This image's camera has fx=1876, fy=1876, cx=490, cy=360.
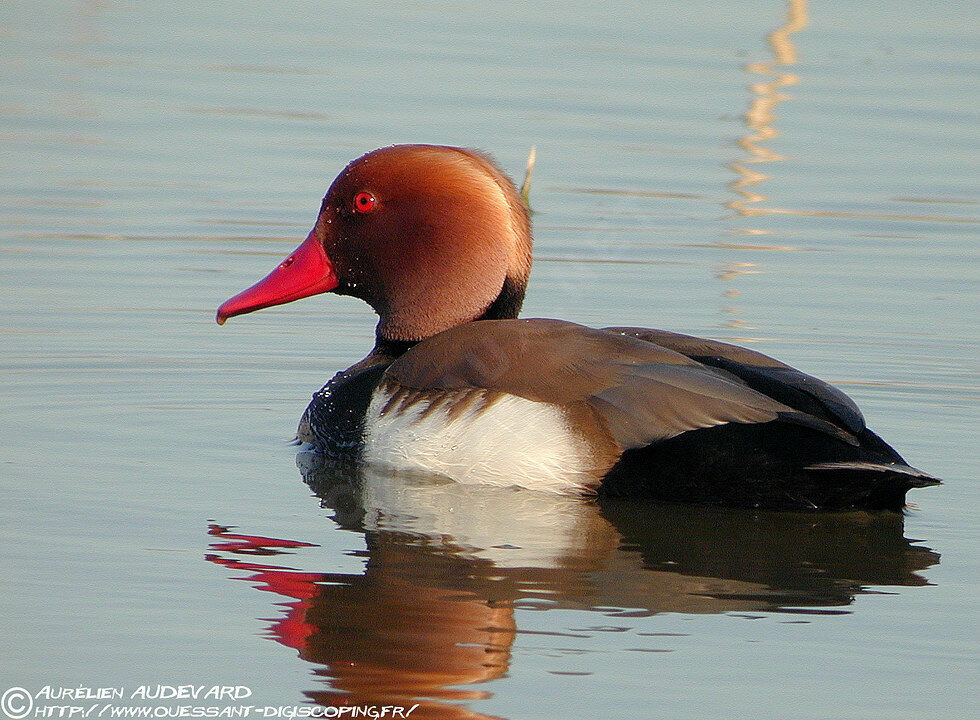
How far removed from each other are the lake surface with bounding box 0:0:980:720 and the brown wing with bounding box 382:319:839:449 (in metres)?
0.34

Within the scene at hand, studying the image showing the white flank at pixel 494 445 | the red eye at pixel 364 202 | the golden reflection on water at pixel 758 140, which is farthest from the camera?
the golden reflection on water at pixel 758 140

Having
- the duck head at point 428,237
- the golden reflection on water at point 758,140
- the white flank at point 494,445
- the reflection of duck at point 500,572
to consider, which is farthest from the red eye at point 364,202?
the golden reflection on water at point 758,140

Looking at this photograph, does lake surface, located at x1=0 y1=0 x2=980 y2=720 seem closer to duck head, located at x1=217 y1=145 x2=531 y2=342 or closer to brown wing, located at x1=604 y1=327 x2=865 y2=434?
brown wing, located at x1=604 y1=327 x2=865 y2=434

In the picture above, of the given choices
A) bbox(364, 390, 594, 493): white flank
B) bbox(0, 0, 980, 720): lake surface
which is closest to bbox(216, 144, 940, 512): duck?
bbox(364, 390, 594, 493): white flank

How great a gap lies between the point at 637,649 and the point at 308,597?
2.95ft

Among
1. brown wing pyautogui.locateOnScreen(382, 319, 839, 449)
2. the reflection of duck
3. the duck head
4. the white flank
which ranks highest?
the duck head

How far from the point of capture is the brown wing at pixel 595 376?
557 centimetres

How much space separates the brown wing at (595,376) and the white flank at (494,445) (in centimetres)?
7

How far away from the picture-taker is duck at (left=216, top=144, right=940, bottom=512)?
5555mm

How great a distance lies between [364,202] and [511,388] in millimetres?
1191

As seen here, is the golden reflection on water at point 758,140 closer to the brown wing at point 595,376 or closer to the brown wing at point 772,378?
the brown wing at point 772,378

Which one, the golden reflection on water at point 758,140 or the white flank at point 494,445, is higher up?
the golden reflection on water at point 758,140

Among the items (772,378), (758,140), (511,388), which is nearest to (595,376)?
(511,388)

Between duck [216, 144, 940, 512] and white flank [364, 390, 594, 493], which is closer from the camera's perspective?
duck [216, 144, 940, 512]
